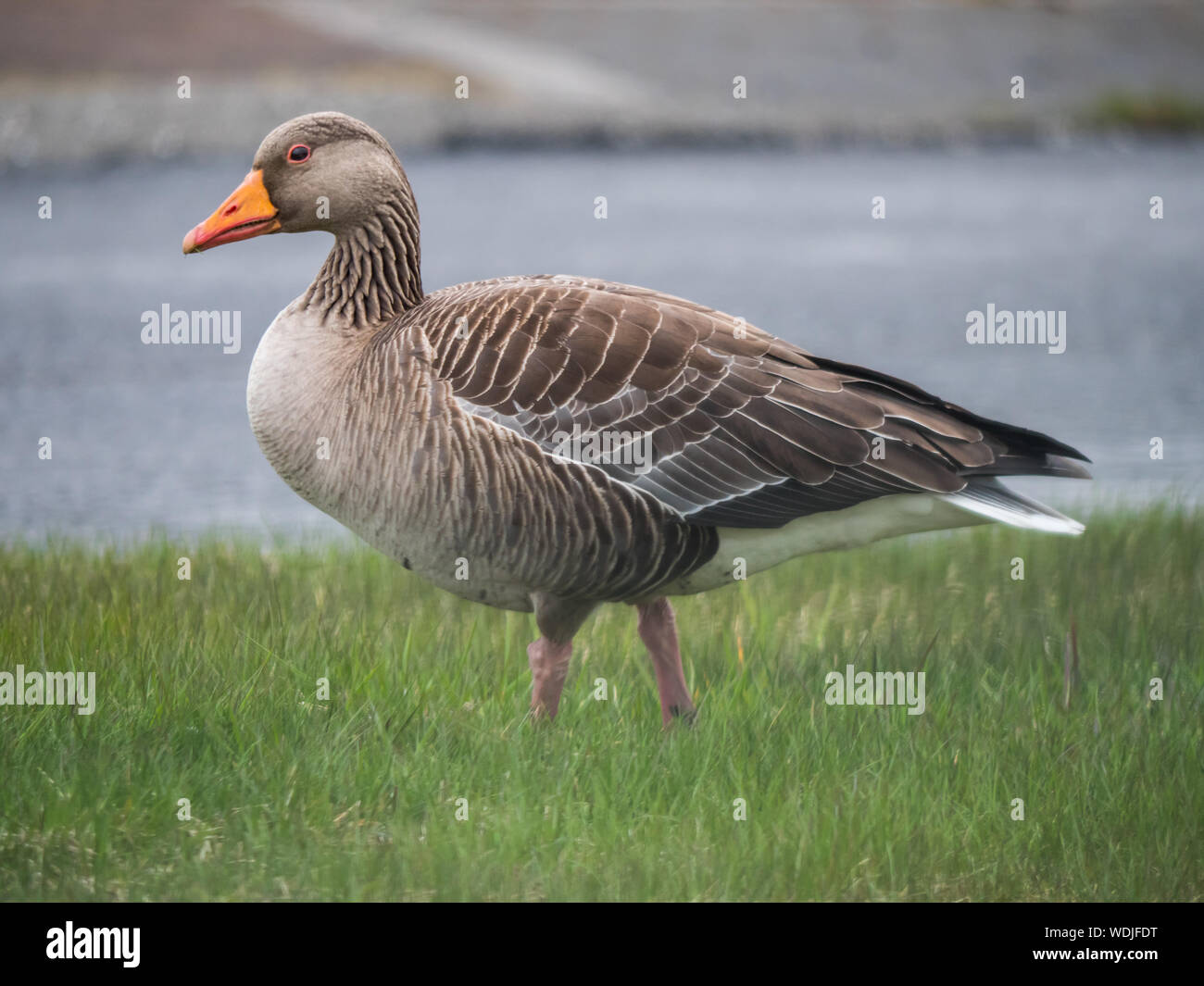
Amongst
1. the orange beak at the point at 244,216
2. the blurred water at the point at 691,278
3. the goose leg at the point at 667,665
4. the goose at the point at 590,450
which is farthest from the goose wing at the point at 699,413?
the blurred water at the point at 691,278

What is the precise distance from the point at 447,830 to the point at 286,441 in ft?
5.46

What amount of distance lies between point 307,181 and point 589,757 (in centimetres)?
249

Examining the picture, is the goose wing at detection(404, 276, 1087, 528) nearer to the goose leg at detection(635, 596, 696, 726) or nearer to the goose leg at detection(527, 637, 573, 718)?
the goose leg at detection(635, 596, 696, 726)

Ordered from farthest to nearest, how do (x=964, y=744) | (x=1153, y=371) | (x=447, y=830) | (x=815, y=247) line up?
(x=815, y=247) < (x=1153, y=371) < (x=964, y=744) < (x=447, y=830)

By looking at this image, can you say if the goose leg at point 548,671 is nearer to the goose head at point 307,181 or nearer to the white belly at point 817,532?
the white belly at point 817,532

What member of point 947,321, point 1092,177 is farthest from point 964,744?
point 1092,177

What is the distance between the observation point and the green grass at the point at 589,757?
4.01 meters

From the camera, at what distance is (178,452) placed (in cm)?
1141

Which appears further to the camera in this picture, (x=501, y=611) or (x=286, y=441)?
(x=501, y=611)

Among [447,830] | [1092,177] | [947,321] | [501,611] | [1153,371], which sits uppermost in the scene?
[1092,177]

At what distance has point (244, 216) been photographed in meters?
5.26

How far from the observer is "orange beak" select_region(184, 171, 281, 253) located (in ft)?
17.2

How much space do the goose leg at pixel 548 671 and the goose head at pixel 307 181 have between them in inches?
74.7

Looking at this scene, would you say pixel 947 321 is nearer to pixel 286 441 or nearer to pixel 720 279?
pixel 720 279
